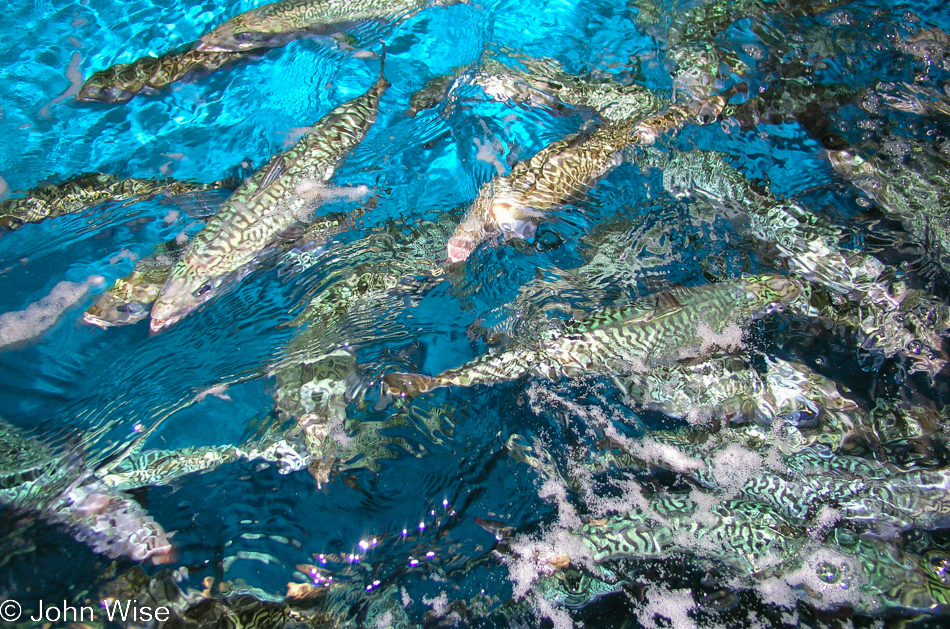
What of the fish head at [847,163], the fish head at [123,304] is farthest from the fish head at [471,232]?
the fish head at [847,163]

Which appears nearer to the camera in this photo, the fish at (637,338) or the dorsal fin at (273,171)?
the fish at (637,338)

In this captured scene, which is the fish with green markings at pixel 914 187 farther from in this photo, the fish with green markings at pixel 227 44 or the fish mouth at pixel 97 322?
the fish mouth at pixel 97 322

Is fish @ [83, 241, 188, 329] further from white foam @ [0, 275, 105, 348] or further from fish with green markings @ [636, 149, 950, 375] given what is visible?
fish with green markings @ [636, 149, 950, 375]

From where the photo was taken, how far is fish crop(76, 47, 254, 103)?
19.6 feet

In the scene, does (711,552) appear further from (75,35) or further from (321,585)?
(75,35)

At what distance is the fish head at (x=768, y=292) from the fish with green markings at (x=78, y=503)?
4582 mm

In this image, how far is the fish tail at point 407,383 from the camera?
3658 mm

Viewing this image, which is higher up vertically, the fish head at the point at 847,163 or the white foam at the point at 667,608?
the fish head at the point at 847,163

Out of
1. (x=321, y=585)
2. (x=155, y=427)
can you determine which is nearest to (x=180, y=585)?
(x=321, y=585)

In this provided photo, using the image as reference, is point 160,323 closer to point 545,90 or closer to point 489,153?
point 489,153

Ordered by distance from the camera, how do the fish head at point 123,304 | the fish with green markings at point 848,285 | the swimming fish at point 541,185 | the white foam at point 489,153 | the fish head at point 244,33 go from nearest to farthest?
the fish with green markings at point 848,285 → the fish head at point 123,304 → the swimming fish at point 541,185 → the white foam at point 489,153 → the fish head at point 244,33

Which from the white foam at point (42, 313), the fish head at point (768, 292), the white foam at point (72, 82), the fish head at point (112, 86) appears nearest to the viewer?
the fish head at point (768, 292)

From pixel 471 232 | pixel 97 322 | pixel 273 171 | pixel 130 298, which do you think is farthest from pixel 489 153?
pixel 97 322

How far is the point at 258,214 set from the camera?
4.60 meters
